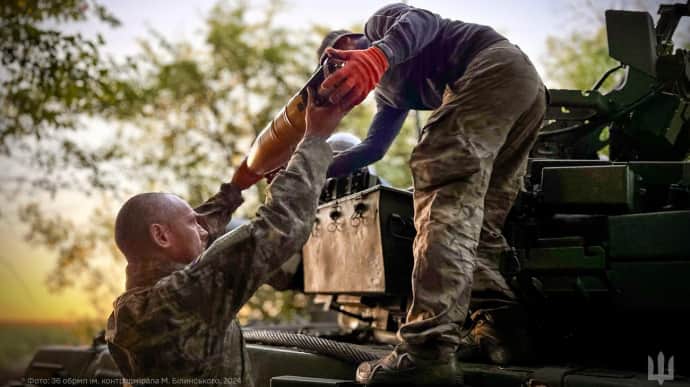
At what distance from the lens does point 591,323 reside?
137 inches

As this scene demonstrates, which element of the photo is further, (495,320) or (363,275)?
(363,275)

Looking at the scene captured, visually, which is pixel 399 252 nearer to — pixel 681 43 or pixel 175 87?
pixel 681 43

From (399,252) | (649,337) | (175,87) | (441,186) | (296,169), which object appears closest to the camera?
(296,169)

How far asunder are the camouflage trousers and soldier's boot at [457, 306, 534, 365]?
14cm

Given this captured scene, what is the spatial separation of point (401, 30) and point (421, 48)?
18 cm

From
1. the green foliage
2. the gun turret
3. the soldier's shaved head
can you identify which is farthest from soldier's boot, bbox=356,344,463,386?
the green foliage

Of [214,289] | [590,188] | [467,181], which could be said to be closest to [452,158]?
[467,181]

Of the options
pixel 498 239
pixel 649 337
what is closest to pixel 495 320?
pixel 498 239

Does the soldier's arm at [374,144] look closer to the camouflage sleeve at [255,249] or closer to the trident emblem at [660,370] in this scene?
the camouflage sleeve at [255,249]

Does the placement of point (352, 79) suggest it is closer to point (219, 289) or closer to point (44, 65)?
point (219, 289)

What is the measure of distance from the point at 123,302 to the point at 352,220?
1458 millimetres

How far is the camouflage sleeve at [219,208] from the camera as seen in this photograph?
3.63m

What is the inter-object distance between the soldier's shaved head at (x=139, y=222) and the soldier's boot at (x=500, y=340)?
4.61ft

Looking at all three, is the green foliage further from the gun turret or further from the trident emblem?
the trident emblem
